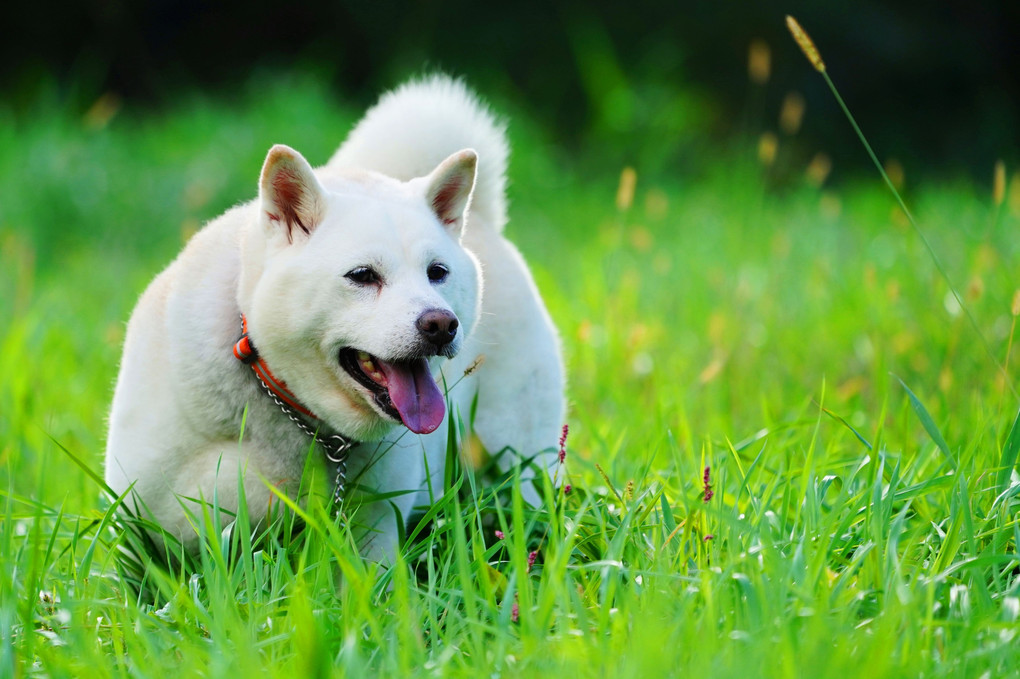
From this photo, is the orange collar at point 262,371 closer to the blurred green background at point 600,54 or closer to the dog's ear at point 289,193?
the dog's ear at point 289,193

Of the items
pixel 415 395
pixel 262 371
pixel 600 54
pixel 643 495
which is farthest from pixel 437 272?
pixel 600 54

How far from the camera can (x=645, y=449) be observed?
3230 mm

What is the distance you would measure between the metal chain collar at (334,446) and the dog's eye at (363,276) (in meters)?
0.38

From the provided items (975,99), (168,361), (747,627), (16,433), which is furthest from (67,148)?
(975,99)

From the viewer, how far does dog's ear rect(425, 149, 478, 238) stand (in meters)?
2.60

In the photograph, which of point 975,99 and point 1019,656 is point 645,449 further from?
point 975,99

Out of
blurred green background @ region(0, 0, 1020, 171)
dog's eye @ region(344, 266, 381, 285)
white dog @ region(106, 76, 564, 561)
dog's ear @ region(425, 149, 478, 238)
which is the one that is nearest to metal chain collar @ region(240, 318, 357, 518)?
white dog @ region(106, 76, 564, 561)

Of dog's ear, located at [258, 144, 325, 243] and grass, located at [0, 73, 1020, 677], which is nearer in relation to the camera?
grass, located at [0, 73, 1020, 677]

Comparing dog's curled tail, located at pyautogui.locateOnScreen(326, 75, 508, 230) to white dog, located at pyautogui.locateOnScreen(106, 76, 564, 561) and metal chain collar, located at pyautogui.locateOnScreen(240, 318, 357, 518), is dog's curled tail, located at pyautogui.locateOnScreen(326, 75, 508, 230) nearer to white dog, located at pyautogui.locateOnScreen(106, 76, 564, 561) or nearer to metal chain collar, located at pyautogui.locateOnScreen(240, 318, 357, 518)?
white dog, located at pyautogui.locateOnScreen(106, 76, 564, 561)

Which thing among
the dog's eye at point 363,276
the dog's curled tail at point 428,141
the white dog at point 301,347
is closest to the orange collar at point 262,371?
the white dog at point 301,347

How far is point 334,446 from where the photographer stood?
2514 millimetres

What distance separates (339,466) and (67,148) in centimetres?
580

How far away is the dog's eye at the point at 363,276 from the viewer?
2303 mm

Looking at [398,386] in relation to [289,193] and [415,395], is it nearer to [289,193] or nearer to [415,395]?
[415,395]
